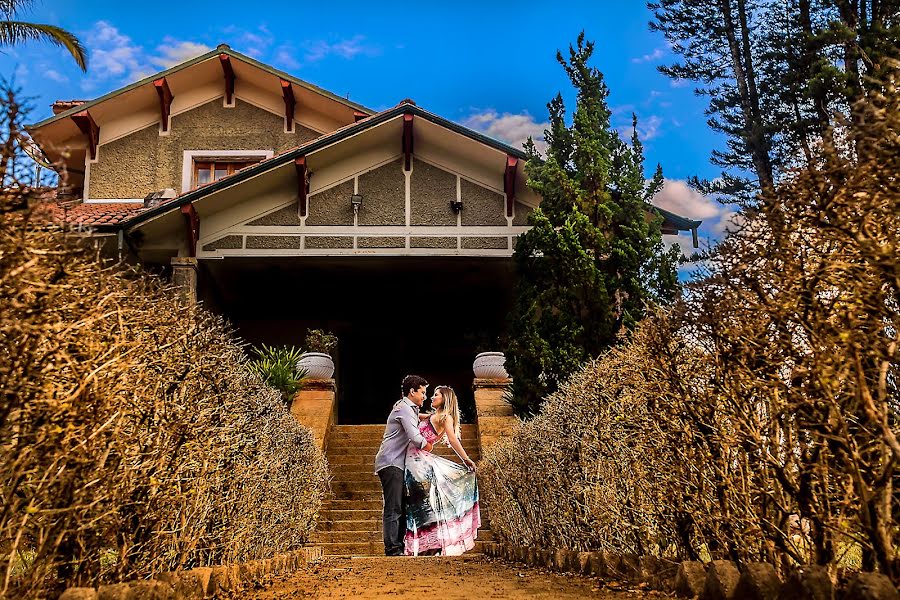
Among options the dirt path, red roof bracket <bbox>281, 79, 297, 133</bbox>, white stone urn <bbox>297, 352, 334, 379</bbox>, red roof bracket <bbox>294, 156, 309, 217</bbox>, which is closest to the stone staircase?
white stone urn <bbox>297, 352, 334, 379</bbox>

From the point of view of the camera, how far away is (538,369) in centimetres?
1337

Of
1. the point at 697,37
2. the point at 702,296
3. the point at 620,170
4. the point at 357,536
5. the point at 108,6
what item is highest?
the point at 697,37

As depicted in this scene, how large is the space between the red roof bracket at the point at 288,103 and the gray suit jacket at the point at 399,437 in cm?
1124

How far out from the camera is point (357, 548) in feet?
35.1

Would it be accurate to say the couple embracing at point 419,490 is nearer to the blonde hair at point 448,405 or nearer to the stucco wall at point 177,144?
the blonde hair at point 448,405

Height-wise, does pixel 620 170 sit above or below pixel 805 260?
above

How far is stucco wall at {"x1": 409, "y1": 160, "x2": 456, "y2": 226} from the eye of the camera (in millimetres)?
16500

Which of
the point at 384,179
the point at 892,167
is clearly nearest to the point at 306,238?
the point at 384,179

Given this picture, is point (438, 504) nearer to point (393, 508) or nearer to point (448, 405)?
point (393, 508)

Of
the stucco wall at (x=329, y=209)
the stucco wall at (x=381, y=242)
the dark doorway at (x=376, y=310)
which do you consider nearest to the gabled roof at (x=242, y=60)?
the stucco wall at (x=329, y=209)

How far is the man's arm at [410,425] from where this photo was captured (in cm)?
944

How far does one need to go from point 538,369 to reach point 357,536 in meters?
3.97

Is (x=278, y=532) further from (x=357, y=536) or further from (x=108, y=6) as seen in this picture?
(x=108, y=6)

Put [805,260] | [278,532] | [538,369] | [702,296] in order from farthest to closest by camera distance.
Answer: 1. [538,369]
2. [278,532]
3. [702,296]
4. [805,260]
